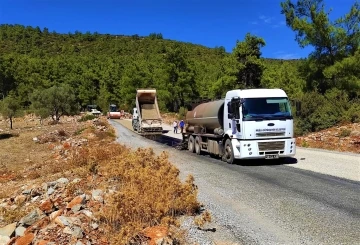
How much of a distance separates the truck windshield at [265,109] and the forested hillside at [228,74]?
1295 centimetres

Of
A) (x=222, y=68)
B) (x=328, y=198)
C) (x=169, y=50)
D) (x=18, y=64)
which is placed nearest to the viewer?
(x=328, y=198)

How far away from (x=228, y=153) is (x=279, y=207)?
7910 millimetres

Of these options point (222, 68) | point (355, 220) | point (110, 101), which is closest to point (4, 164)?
point (355, 220)

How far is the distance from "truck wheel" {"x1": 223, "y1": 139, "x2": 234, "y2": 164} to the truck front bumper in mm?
685

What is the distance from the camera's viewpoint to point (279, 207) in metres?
8.07

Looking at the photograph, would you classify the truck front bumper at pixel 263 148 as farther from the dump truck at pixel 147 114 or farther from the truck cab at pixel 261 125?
the dump truck at pixel 147 114

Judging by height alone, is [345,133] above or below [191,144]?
above

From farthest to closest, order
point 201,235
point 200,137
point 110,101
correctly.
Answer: point 110,101, point 200,137, point 201,235

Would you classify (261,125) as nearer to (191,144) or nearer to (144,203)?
(191,144)

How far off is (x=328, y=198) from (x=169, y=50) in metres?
51.0

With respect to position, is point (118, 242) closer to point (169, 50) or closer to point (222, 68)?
point (222, 68)

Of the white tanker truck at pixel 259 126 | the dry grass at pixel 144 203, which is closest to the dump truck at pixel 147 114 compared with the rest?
the white tanker truck at pixel 259 126

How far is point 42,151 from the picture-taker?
26859 millimetres

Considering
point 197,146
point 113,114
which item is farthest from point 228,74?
point 197,146
